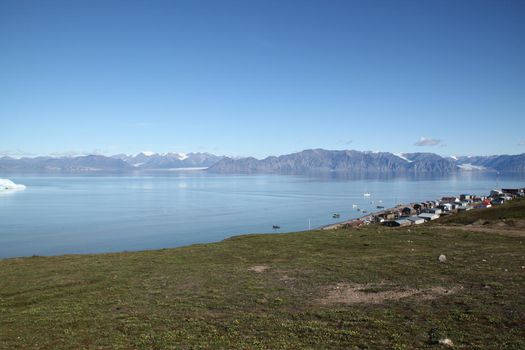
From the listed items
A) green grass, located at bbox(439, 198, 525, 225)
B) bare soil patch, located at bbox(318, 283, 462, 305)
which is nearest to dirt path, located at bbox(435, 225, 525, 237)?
green grass, located at bbox(439, 198, 525, 225)

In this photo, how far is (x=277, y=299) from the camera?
1461cm

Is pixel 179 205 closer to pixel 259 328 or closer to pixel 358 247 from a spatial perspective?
pixel 358 247

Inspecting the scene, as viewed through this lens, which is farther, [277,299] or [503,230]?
[503,230]

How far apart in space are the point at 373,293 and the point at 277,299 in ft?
12.0

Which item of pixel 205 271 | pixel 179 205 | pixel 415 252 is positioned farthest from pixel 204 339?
pixel 179 205

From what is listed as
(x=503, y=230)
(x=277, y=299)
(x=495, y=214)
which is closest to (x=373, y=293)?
(x=277, y=299)

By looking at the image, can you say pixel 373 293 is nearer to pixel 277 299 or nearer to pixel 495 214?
pixel 277 299

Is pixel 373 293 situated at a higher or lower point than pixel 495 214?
higher

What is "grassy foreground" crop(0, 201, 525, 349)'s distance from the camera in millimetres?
10867

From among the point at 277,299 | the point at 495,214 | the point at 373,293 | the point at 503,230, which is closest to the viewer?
the point at 277,299

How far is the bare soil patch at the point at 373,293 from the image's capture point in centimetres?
1414

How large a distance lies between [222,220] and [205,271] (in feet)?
275

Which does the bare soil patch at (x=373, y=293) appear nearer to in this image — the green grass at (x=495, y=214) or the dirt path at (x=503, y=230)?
the dirt path at (x=503, y=230)

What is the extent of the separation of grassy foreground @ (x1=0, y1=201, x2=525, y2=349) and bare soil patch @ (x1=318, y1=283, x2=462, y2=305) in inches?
1.5
